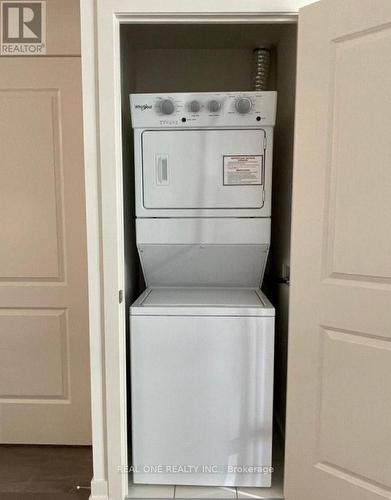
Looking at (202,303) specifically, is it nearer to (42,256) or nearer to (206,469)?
(206,469)

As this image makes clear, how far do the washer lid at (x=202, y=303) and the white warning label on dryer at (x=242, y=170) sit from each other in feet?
1.74

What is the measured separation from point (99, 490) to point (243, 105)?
1774 millimetres

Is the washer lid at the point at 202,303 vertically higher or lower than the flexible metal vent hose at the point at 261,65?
lower

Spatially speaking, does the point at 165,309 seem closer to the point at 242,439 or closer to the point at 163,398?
the point at 163,398

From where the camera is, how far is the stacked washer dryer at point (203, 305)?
1615 mm

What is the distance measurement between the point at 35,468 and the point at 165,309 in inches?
46.6

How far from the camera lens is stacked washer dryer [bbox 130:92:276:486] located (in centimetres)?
162

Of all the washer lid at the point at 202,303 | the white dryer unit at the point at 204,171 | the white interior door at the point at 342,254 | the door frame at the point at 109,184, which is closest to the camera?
the white interior door at the point at 342,254

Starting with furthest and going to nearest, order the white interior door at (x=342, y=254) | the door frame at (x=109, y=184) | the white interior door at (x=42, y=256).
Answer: the white interior door at (x=42, y=256)
the door frame at (x=109, y=184)
the white interior door at (x=342, y=254)

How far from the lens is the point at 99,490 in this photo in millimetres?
1624

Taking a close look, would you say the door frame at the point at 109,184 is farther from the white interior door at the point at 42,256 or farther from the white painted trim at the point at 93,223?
the white interior door at the point at 42,256

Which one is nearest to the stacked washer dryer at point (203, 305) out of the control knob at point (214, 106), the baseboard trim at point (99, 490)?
the control knob at point (214, 106)

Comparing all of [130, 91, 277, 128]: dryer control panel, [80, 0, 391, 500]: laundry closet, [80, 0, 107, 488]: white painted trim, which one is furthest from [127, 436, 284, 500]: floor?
[130, 91, 277, 128]: dryer control panel

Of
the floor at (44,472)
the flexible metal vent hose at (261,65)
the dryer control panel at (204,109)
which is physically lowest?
the floor at (44,472)
